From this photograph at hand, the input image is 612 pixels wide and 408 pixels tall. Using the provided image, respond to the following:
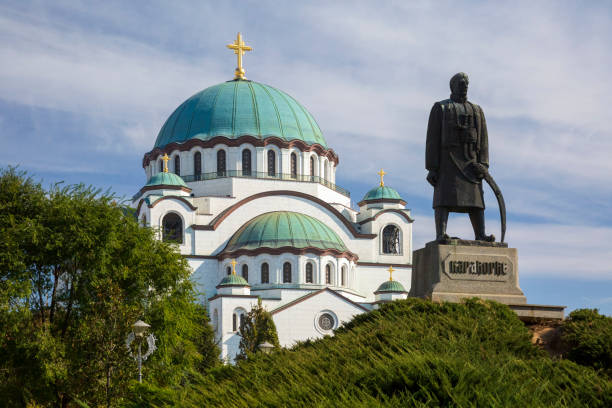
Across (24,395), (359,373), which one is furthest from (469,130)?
(24,395)

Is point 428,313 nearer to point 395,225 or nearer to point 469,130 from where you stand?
point 469,130

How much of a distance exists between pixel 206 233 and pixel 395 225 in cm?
1198

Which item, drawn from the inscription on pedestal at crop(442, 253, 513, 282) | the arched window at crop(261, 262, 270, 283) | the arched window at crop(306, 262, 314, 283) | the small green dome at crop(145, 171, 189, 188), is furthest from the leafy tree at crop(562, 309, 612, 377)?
the small green dome at crop(145, 171, 189, 188)

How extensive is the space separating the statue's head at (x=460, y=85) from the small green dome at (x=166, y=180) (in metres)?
38.6

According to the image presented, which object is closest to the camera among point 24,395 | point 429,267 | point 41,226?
point 429,267

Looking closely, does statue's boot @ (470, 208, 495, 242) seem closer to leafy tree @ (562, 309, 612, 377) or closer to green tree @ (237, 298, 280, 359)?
leafy tree @ (562, 309, 612, 377)

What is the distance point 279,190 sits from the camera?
54.1 metres

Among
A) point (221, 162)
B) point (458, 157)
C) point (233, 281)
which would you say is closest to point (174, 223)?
point (221, 162)

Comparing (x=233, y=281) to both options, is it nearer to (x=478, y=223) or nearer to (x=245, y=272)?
(x=245, y=272)

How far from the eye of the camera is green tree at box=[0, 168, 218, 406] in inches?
826

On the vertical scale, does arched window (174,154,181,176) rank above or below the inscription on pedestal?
above

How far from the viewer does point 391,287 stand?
1966 inches

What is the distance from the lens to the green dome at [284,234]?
4981cm

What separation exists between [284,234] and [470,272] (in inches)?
1434
